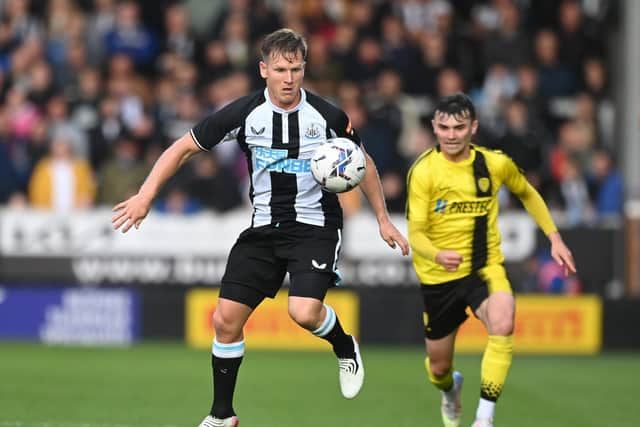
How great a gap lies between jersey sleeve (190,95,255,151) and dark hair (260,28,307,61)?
1.15 feet

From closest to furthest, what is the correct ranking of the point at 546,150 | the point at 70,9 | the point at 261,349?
the point at 261,349, the point at 546,150, the point at 70,9

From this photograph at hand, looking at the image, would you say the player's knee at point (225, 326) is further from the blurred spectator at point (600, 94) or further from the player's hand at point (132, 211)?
the blurred spectator at point (600, 94)

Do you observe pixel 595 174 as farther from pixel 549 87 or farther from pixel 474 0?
pixel 474 0

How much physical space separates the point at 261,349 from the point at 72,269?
7.47 feet

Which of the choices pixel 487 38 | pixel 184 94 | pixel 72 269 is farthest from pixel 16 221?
pixel 487 38

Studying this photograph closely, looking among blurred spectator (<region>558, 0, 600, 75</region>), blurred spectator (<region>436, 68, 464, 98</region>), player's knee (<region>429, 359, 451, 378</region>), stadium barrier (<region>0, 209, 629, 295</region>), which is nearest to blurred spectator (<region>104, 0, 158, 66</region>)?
stadium barrier (<region>0, 209, 629, 295</region>)

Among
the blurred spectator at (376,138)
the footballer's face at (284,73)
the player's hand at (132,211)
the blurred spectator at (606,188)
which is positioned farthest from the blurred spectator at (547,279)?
the player's hand at (132,211)

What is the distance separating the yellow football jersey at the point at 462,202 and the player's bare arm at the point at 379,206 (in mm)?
444

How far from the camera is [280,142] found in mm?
7094

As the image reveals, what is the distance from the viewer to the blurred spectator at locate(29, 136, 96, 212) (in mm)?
13724

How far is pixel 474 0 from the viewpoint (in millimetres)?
16094

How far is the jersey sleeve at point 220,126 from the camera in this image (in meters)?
7.06

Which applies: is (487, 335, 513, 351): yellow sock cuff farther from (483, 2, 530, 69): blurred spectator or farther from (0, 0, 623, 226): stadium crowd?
(483, 2, 530, 69): blurred spectator

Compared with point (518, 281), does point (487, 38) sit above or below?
above
